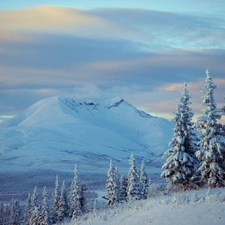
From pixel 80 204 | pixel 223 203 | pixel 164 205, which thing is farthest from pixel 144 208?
pixel 80 204

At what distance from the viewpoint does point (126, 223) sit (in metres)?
18.7

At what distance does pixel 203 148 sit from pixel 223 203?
49.8 feet

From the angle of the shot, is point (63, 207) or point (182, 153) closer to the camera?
point (182, 153)

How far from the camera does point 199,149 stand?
3409 centimetres

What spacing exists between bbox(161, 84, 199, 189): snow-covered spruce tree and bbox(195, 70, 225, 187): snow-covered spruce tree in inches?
82.2

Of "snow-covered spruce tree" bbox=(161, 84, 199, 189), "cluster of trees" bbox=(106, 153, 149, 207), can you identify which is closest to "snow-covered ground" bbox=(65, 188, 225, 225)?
"snow-covered spruce tree" bbox=(161, 84, 199, 189)

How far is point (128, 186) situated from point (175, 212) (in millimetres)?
40657

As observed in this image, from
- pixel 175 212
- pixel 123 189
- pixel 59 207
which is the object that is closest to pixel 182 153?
pixel 175 212

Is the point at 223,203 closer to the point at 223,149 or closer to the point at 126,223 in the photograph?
the point at 126,223

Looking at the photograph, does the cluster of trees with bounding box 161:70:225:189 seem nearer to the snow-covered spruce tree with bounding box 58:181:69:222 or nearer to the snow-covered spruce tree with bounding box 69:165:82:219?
the snow-covered spruce tree with bounding box 69:165:82:219

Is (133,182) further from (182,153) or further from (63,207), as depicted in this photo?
(182,153)

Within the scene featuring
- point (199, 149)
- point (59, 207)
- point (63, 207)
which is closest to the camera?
point (199, 149)

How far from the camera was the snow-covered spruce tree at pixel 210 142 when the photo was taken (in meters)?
31.0

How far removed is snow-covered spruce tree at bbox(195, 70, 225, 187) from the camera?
3100 centimetres
